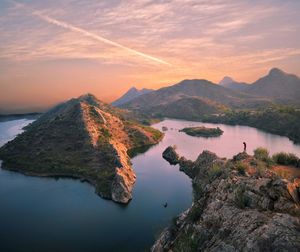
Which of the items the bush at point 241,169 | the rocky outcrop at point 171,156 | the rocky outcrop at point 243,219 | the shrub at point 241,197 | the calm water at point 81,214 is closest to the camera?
the rocky outcrop at point 243,219

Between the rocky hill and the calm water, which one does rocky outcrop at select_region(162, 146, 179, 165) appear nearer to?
the calm water

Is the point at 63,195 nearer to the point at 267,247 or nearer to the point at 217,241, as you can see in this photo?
the point at 217,241

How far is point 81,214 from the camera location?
3885 inches

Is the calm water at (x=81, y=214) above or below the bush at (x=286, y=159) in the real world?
below

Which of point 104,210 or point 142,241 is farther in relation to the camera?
point 104,210

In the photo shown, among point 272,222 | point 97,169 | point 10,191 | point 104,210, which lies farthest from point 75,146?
point 272,222

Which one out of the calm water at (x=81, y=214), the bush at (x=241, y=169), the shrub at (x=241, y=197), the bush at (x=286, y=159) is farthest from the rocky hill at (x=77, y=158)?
the shrub at (x=241, y=197)

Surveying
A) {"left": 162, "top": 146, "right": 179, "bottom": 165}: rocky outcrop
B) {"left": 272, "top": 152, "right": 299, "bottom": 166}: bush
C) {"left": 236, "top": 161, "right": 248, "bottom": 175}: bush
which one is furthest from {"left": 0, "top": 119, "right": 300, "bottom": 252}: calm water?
{"left": 272, "top": 152, "right": 299, "bottom": 166}: bush

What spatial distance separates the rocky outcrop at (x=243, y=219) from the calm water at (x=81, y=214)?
28.6 metres

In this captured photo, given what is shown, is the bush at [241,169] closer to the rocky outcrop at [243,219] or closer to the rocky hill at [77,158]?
the rocky outcrop at [243,219]

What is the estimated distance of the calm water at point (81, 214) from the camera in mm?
80625

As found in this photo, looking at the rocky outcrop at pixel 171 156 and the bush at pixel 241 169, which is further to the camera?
the rocky outcrop at pixel 171 156

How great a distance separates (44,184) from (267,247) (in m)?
123

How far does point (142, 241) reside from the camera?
80.0 m
